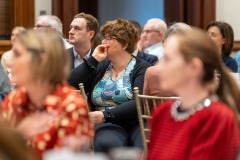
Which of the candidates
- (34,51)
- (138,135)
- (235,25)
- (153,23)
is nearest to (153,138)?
(34,51)

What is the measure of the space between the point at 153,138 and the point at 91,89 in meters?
1.90

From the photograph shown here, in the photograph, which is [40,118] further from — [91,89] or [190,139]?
[91,89]

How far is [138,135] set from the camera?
12.9 ft

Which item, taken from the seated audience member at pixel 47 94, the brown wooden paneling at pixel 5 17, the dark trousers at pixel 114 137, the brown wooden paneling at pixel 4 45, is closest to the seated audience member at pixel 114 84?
the dark trousers at pixel 114 137

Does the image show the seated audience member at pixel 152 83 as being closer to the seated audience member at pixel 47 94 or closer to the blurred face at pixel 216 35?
the seated audience member at pixel 47 94

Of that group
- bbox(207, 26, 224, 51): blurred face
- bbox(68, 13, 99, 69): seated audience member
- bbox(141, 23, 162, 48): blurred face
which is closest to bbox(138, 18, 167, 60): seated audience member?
bbox(141, 23, 162, 48): blurred face

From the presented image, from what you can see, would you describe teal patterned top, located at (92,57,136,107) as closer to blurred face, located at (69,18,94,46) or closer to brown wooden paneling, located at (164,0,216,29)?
blurred face, located at (69,18,94,46)

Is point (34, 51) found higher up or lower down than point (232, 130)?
higher up

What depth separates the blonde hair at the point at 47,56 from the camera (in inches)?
87.0

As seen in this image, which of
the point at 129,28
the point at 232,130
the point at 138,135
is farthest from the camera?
the point at 129,28

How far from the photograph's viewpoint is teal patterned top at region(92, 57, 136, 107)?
4.00 m

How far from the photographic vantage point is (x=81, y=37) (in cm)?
512

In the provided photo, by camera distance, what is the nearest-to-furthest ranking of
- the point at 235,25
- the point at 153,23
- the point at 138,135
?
1. the point at 138,135
2. the point at 153,23
3. the point at 235,25

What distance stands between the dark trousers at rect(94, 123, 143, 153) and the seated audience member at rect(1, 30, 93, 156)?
1.50m
